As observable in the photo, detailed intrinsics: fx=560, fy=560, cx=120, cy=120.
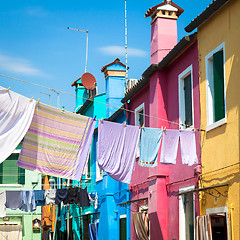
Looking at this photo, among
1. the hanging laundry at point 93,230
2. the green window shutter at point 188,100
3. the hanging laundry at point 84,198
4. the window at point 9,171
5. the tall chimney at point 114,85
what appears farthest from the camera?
the window at point 9,171

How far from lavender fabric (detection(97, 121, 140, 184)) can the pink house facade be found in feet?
4.67

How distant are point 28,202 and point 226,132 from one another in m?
15.4

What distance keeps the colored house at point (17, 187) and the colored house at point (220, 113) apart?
19.1 meters

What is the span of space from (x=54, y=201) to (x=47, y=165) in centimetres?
1415

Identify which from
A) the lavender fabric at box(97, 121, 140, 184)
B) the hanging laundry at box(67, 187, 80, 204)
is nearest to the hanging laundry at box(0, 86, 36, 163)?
the lavender fabric at box(97, 121, 140, 184)

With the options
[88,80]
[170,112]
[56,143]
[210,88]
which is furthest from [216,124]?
[88,80]

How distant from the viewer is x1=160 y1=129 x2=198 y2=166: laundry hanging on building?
1317 centimetres

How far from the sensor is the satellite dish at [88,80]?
86.1 ft

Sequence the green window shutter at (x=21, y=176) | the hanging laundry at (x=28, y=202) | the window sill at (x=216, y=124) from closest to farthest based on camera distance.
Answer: the window sill at (x=216, y=124), the hanging laundry at (x=28, y=202), the green window shutter at (x=21, y=176)

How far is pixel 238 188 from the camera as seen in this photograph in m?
11.3

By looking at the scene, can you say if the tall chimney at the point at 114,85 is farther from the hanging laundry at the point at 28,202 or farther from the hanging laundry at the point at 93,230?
the hanging laundry at the point at 28,202

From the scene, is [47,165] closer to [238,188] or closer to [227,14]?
[238,188]

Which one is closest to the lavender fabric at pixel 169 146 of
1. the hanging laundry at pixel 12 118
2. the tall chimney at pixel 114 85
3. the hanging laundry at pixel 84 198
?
the hanging laundry at pixel 12 118

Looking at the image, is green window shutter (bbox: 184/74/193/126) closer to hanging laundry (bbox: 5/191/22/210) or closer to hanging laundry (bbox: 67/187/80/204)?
hanging laundry (bbox: 67/187/80/204)
